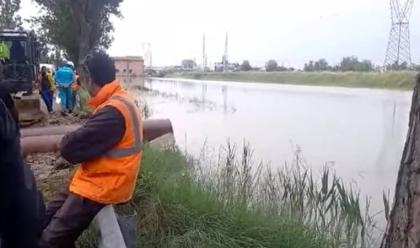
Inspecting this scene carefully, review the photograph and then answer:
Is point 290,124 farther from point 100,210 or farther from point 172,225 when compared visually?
point 100,210

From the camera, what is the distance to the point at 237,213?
186 inches

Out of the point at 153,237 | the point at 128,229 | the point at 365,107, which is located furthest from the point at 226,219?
the point at 365,107

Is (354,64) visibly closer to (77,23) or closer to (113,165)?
(77,23)

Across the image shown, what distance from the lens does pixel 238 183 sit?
6.61 meters

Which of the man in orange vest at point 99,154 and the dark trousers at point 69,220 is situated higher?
the man in orange vest at point 99,154

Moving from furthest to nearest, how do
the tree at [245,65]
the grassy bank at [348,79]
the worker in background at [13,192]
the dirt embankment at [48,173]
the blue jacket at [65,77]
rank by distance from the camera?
the tree at [245,65], the grassy bank at [348,79], the blue jacket at [65,77], the dirt embankment at [48,173], the worker in background at [13,192]

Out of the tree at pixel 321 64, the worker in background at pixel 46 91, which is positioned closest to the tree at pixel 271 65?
the tree at pixel 321 64

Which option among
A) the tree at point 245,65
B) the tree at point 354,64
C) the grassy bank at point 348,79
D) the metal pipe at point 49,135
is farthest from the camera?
the tree at point 245,65

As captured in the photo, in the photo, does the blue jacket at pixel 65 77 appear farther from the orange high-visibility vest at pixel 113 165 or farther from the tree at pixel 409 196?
the tree at pixel 409 196

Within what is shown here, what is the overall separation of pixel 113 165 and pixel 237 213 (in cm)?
167

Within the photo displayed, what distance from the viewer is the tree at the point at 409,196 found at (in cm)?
236

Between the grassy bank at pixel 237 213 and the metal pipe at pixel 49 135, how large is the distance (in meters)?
1.55

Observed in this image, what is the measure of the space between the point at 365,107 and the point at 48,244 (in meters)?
25.4

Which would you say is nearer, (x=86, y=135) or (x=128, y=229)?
(x=86, y=135)
